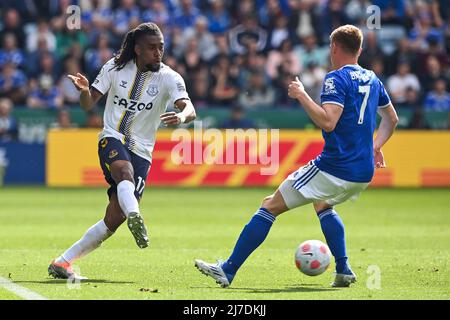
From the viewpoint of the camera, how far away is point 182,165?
22734 millimetres

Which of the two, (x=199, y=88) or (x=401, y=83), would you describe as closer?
(x=199, y=88)

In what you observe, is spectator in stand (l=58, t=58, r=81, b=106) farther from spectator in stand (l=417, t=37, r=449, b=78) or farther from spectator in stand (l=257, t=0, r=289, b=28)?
spectator in stand (l=417, t=37, r=449, b=78)

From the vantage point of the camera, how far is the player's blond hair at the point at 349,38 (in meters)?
8.59

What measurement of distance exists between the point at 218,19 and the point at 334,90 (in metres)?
17.7

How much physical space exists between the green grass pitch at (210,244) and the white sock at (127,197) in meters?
0.63

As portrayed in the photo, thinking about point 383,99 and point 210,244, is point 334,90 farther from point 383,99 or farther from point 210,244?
point 210,244

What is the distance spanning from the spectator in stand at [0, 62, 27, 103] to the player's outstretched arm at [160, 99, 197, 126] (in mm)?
14990

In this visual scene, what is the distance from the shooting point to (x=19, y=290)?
8406mm

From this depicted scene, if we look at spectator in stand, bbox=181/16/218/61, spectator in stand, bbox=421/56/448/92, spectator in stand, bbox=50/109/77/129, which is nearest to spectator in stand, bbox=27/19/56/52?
spectator in stand, bbox=50/109/77/129

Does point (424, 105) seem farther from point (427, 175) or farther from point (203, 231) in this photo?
point (203, 231)

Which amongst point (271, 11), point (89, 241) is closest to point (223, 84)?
point (271, 11)

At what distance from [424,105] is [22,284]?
17.1 metres
